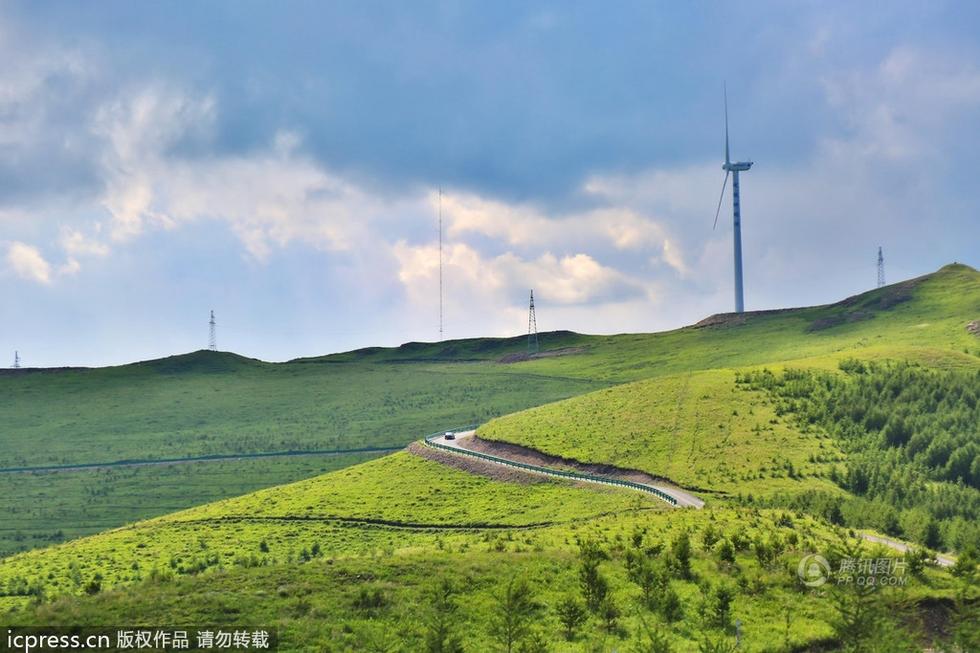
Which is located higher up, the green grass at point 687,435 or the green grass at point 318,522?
the green grass at point 687,435

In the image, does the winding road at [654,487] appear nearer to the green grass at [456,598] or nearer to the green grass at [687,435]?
the green grass at [687,435]

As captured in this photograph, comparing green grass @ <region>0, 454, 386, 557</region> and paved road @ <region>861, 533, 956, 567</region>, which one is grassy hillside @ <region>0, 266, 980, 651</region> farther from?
green grass @ <region>0, 454, 386, 557</region>

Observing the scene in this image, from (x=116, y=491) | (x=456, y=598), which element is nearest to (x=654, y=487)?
(x=456, y=598)

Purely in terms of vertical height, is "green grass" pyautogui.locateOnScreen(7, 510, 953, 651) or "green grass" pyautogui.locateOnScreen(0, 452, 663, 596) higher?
"green grass" pyautogui.locateOnScreen(7, 510, 953, 651)

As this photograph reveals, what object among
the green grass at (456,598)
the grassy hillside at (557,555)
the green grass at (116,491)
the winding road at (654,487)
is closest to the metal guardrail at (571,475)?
the winding road at (654,487)

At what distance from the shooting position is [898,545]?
60.3 m

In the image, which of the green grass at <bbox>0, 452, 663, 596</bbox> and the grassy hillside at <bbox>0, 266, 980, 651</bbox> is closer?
the grassy hillside at <bbox>0, 266, 980, 651</bbox>

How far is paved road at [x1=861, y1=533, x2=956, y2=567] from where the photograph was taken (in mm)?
53156

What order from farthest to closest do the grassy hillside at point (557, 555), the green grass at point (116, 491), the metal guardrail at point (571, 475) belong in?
the green grass at point (116, 491) → the metal guardrail at point (571, 475) → the grassy hillside at point (557, 555)

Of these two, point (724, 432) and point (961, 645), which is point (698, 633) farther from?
point (724, 432)

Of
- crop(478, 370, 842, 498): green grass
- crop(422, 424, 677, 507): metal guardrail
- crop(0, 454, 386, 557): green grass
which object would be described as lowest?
crop(0, 454, 386, 557): green grass

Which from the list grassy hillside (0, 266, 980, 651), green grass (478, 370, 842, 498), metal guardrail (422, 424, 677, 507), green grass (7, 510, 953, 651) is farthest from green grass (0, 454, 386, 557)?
green grass (7, 510, 953, 651)

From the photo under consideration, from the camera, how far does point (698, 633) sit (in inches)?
1489

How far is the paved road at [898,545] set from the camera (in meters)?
53.2
